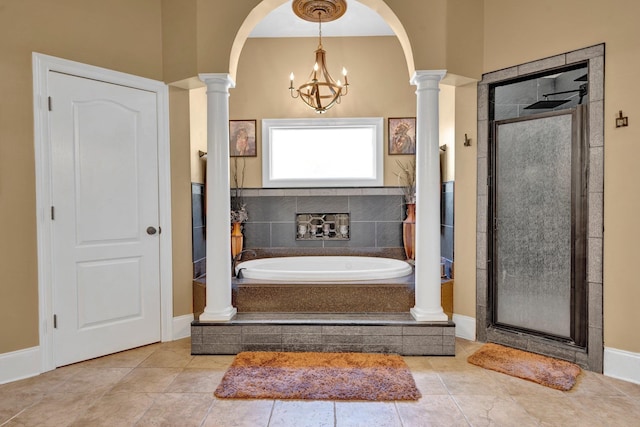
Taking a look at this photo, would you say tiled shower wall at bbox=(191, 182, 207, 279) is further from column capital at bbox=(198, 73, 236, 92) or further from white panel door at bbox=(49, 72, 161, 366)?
column capital at bbox=(198, 73, 236, 92)

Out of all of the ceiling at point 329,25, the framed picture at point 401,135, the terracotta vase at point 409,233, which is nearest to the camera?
the ceiling at point 329,25

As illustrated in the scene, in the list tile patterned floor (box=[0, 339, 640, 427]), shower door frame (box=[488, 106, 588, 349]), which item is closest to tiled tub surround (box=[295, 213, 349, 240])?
tile patterned floor (box=[0, 339, 640, 427])

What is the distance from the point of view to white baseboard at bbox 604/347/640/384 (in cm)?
249

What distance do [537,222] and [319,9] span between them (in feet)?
8.52

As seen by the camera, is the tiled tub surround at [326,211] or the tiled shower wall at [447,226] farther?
the tiled tub surround at [326,211]

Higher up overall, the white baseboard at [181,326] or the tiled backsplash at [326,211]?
the tiled backsplash at [326,211]

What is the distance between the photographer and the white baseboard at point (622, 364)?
2492 mm

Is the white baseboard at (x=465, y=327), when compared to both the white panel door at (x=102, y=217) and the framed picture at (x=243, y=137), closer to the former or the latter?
the white panel door at (x=102, y=217)

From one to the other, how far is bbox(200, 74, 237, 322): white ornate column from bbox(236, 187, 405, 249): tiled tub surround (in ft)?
4.24

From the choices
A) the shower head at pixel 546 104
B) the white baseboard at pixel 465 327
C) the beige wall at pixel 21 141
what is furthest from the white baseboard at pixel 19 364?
the shower head at pixel 546 104

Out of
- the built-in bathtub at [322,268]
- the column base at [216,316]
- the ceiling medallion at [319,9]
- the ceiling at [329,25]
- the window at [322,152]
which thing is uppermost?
the ceiling at [329,25]

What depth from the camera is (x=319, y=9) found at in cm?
349

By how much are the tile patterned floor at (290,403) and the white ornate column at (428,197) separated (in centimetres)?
47

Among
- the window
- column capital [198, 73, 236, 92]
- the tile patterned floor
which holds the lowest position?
the tile patterned floor
